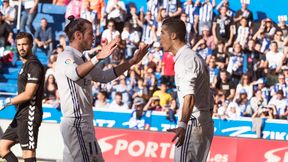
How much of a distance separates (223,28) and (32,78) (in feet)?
41.5

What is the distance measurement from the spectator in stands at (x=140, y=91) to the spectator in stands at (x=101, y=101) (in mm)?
724

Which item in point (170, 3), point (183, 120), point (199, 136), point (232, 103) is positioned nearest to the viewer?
point (183, 120)

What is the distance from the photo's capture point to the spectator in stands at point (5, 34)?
981 inches

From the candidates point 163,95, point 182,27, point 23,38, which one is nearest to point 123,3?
point 163,95

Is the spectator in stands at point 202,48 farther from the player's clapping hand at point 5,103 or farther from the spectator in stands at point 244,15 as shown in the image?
the player's clapping hand at point 5,103

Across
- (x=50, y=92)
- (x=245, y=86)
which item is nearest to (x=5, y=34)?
(x=50, y=92)

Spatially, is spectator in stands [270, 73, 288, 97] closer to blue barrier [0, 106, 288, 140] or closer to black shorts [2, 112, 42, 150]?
blue barrier [0, 106, 288, 140]

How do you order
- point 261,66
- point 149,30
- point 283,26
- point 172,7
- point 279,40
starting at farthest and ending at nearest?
point 172,7
point 149,30
point 283,26
point 279,40
point 261,66

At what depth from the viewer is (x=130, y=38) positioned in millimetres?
23859

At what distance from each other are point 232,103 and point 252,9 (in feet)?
14.0

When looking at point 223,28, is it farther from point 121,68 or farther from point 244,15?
point 121,68

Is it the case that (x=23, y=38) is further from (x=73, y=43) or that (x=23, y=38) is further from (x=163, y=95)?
(x=163, y=95)

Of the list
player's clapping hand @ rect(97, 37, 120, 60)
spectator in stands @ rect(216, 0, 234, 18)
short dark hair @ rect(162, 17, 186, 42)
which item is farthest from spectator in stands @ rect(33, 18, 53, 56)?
player's clapping hand @ rect(97, 37, 120, 60)

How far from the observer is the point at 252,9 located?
80.0ft
